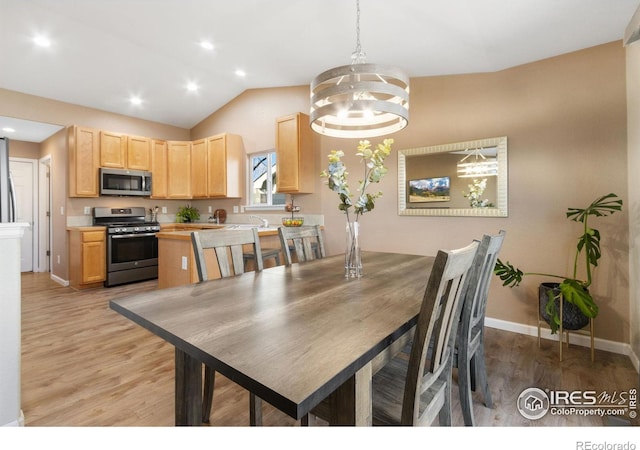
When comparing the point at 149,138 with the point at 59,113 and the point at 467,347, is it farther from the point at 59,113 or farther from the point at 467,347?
the point at 467,347

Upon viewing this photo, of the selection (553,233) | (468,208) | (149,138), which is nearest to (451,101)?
(468,208)

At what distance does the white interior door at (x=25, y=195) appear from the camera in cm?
545

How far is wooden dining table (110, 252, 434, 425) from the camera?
2.26 feet

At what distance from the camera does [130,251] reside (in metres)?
4.71

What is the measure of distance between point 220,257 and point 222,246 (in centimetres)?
6

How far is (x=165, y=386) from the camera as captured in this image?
1.98 metres

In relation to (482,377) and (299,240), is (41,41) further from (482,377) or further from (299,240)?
(482,377)

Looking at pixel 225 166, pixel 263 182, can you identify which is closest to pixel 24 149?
pixel 225 166

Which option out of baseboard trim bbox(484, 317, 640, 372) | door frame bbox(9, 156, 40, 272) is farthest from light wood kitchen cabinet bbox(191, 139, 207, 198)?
baseboard trim bbox(484, 317, 640, 372)

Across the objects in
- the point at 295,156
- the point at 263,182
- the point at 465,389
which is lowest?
the point at 465,389

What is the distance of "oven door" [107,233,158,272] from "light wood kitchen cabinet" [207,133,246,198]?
122 cm

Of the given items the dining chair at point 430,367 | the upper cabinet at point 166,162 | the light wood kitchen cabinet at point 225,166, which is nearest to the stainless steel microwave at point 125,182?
the upper cabinet at point 166,162

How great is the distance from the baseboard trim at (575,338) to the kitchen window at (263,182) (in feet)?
10.1

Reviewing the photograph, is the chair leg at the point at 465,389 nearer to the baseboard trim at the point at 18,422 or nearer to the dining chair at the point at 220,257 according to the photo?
the dining chair at the point at 220,257
